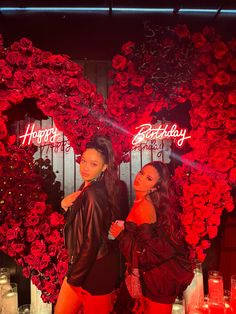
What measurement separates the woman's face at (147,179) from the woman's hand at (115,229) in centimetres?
40

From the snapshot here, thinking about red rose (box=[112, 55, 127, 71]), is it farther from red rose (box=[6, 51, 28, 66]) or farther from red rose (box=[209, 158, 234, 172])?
red rose (box=[209, 158, 234, 172])

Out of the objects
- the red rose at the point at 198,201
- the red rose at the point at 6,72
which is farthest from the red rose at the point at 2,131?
the red rose at the point at 198,201

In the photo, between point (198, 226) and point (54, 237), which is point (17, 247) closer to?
point (54, 237)

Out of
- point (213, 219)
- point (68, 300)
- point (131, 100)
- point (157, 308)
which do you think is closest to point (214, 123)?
point (131, 100)

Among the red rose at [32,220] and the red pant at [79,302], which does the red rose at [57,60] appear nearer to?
the red rose at [32,220]

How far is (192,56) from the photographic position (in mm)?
3414

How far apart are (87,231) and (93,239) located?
9cm

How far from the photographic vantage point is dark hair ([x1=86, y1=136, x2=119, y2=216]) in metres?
3.37

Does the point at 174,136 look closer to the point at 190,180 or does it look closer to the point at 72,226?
Answer: the point at 190,180

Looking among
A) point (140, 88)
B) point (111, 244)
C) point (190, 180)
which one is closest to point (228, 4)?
point (140, 88)

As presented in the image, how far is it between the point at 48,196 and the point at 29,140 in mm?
686

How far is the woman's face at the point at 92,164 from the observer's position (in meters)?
3.35

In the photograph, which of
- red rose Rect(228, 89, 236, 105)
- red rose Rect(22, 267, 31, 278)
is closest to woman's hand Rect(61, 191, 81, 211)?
red rose Rect(22, 267, 31, 278)

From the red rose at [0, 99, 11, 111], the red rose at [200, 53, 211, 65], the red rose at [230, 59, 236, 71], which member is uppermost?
the red rose at [200, 53, 211, 65]
